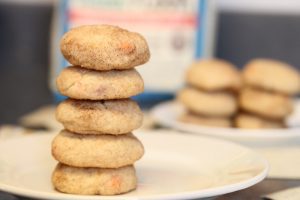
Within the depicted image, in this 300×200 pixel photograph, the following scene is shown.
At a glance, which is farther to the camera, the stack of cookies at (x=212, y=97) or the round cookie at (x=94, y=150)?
the stack of cookies at (x=212, y=97)

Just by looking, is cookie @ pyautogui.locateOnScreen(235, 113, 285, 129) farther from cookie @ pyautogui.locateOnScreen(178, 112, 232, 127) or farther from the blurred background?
the blurred background

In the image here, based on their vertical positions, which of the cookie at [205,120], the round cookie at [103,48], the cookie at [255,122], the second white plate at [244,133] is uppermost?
the round cookie at [103,48]

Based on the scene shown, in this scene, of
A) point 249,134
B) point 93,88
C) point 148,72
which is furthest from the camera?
point 148,72

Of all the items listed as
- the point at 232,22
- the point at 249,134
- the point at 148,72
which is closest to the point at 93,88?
the point at 249,134

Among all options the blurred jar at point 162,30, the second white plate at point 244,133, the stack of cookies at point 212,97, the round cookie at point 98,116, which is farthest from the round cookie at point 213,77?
the round cookie at point 98,116

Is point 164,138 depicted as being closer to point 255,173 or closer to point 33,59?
point 255,173

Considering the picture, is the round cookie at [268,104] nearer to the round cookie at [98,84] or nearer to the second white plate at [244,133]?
the second white plate at [244,133]

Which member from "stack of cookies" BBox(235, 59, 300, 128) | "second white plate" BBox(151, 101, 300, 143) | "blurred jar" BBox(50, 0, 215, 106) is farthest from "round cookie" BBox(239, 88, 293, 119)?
"blurred jar" BBox(50, 0, 215, 106)

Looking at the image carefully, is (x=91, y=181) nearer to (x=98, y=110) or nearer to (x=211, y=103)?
(x=98, y=110)
